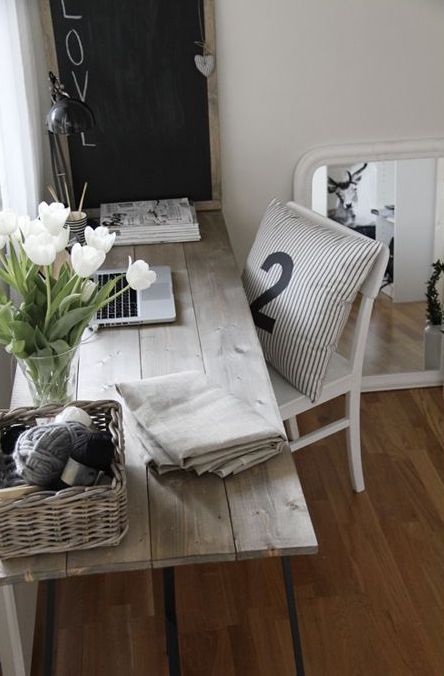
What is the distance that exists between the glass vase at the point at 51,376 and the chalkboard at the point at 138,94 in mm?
1421

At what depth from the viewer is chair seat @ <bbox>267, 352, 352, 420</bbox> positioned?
2533 millimetres

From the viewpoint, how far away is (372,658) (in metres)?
2.24

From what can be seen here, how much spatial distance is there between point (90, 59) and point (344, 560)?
5.75 feet

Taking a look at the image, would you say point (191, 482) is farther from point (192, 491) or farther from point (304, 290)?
point (304, 290)

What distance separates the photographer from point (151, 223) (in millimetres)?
2895

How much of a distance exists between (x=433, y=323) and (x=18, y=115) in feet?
5.71

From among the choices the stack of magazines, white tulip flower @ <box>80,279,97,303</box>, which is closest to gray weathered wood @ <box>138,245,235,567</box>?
white tulip flower @ <box>80,279,97,303</box>

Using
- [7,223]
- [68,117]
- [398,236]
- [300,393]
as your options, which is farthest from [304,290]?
[398,236]

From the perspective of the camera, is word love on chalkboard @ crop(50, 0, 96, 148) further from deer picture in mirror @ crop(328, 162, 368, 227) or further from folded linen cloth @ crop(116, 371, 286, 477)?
folded linen cloth @ crop(116, 371, 286, 477)

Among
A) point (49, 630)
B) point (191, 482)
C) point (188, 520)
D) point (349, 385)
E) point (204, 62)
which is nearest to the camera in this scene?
point (188, 520)

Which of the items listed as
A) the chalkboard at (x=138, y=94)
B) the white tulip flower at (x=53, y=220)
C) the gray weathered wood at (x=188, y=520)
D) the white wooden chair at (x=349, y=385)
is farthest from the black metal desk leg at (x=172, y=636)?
the chalkboard at (x=138, y=94)

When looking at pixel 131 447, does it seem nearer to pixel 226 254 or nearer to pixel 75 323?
pixel 75 323

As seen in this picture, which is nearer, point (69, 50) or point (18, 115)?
point (18, 115)

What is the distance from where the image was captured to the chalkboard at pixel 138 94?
114 inches
